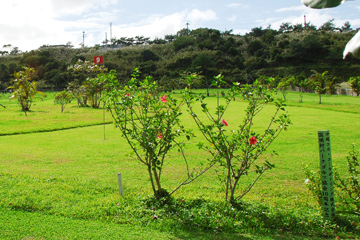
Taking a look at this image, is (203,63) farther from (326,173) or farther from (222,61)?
(326,173)

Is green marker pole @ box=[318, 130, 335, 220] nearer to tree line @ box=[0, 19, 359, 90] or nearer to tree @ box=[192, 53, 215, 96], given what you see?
tree line @ box=[0, 19, 359, 90]

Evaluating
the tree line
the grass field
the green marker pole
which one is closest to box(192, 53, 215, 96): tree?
the tree line

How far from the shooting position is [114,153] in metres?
7.66

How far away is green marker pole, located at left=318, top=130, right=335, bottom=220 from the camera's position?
3.31 meters

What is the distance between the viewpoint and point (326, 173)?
3.39 metres

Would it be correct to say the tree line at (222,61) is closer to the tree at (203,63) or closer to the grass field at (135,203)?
the tree at (203,63)

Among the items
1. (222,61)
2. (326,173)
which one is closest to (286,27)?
(222,61)

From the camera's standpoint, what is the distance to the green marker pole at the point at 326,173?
331cm

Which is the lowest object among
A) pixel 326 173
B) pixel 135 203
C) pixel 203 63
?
pixel 135 203

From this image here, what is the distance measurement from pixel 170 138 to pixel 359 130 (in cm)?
858

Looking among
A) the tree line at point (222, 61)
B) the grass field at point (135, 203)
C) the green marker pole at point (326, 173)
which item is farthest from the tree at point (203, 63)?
the green marker pole at point (326, 173)

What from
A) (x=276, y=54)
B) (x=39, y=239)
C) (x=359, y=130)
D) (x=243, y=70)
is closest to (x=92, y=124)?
(x=359, y=130)

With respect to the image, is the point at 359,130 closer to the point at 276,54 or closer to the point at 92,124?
the point at 92,124

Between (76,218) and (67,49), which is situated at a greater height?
(67,49)
